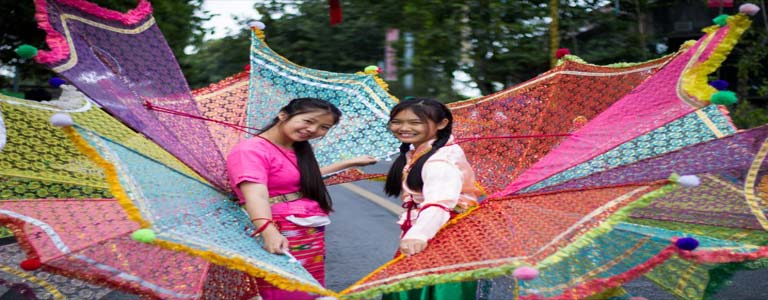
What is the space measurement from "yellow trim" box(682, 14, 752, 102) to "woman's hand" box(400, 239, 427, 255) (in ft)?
3.55

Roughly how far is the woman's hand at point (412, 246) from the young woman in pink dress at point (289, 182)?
0.46m

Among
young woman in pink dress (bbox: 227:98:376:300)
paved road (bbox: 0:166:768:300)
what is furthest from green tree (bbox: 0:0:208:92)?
young woman in pink dress (bbox: 227:98:376:300)

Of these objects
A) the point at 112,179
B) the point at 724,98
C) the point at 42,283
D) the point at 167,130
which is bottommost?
the point at 42,283

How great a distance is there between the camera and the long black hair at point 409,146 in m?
2.96

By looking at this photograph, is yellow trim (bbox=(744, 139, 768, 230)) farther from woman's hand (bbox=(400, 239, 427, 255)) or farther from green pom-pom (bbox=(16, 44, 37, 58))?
green pom-pom (bbox=(16, 44, 37, 58))

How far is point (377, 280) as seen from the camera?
7.87ft

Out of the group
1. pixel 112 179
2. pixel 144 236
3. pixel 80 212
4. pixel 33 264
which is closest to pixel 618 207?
pixel 144 236

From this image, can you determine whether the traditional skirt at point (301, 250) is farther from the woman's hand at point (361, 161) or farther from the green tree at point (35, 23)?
the green tree at point (35, 23)

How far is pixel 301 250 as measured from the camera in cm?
302

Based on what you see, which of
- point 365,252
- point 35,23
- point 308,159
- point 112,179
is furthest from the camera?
point 35,23

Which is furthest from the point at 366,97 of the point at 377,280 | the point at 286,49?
the point at 286,49

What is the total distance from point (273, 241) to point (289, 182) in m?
0.39

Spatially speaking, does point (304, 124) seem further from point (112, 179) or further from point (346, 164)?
point (112, 179)

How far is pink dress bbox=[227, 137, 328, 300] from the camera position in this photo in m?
2.89
